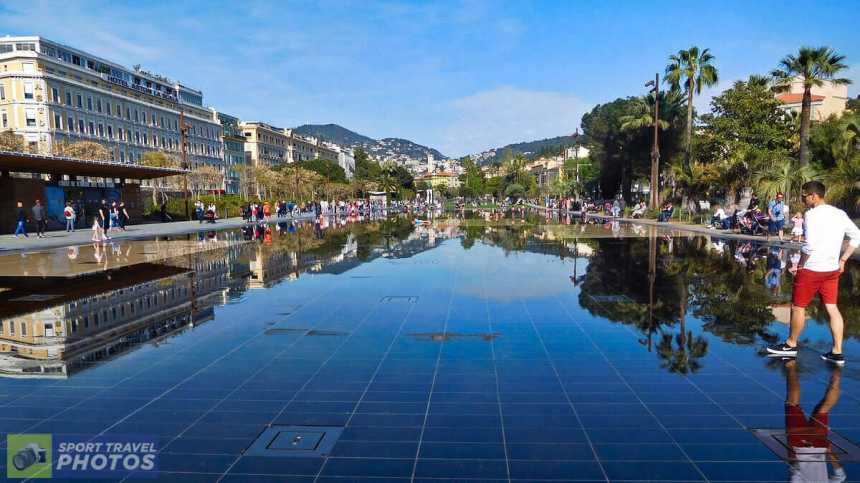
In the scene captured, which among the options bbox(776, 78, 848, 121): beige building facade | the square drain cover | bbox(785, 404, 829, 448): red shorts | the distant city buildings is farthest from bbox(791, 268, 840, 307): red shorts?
bbox(776, 78, 848, 121): beige building facade

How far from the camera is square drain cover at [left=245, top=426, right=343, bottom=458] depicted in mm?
3967

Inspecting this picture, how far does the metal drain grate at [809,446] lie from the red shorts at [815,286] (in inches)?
89.9

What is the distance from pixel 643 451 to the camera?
154 inches

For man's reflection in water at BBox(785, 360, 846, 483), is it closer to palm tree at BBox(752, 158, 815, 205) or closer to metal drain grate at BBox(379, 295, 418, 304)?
metal drain grate at BBox(379, 295, 418, 304)

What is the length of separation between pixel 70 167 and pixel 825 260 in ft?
116

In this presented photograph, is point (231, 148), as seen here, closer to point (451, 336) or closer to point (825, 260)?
point (451, 336)

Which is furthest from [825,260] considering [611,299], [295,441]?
[295,441]

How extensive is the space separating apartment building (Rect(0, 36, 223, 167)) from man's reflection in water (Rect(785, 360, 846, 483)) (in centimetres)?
5806

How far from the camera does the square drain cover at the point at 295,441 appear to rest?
3967mm

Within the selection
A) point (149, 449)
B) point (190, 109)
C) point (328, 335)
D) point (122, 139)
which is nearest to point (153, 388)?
point (149, 449)

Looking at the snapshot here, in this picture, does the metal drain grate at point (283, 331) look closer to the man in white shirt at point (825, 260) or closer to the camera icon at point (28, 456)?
the camera icon at point (28, 456)

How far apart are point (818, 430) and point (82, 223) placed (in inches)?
1577

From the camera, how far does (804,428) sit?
14.0ft

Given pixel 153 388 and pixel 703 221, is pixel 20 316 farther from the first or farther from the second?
pixel 703 221
